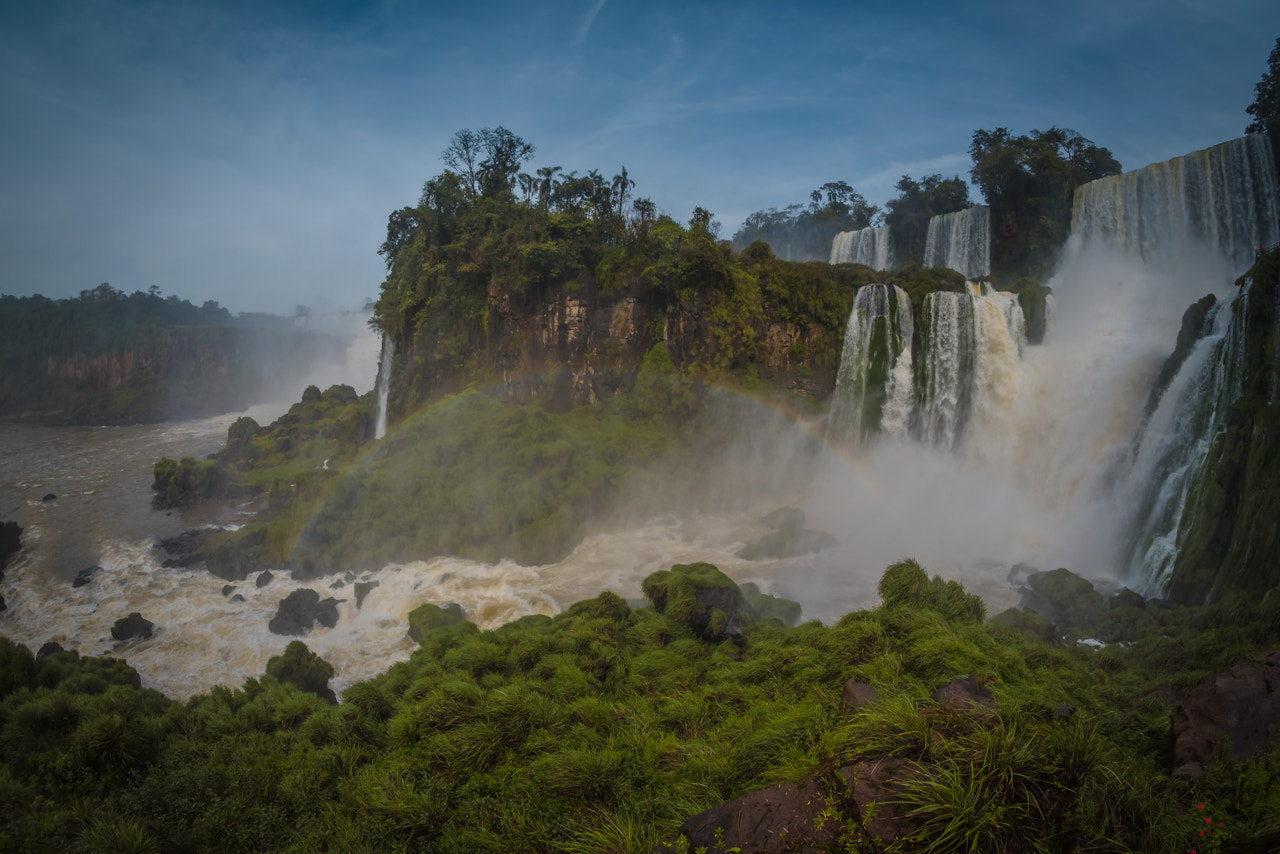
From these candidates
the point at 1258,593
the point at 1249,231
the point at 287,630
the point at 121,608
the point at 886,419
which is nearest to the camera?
the point at 1258,593

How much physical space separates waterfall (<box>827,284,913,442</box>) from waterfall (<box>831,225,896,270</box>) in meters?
11.0

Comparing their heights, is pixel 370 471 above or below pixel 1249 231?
below

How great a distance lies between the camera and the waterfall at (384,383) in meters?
32.4

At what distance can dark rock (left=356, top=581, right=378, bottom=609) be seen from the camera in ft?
54.7

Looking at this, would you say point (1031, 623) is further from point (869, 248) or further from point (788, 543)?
point (869, 248)

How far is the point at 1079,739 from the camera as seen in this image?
3.40 meters

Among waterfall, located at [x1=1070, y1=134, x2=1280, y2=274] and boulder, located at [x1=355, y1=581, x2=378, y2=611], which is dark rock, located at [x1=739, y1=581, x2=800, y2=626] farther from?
waterfall, located at [x1=1070, y1=134, x2=1280, y2=274]

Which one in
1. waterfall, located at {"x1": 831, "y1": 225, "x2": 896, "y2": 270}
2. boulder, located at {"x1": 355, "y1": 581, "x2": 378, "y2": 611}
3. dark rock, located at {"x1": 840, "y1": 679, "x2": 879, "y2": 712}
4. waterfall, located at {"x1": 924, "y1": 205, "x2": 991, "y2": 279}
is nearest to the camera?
dark rock, located at {"x1": 840, "y1": 679, "x2": 879, "y2": 712}

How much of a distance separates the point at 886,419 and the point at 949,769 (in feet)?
74.4

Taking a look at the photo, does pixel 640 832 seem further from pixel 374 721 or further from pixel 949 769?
pixel 374 721

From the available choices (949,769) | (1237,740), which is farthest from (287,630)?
(1237,740)

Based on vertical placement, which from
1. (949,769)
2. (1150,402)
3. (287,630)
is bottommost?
(287,630)

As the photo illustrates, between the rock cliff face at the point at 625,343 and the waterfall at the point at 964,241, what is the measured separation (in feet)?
34.7

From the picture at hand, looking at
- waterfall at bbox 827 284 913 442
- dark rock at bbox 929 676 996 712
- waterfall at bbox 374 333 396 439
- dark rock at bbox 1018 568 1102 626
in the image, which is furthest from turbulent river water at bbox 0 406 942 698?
dark rock at bbox 929 676 996 712
